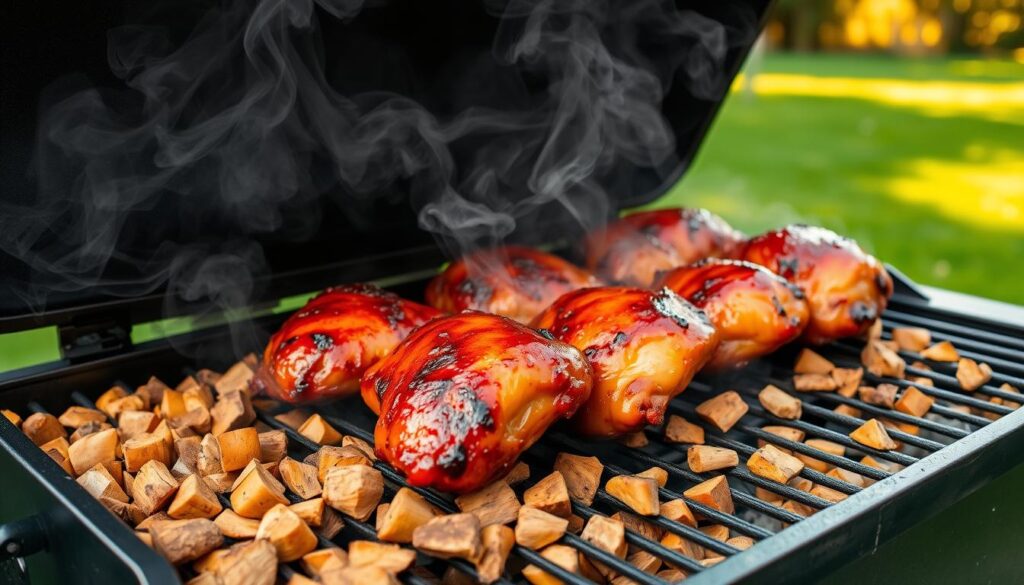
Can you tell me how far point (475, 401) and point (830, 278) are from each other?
136 centimetres

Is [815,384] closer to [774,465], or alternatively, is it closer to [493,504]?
[774,465]

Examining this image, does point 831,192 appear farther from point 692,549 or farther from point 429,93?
point 692,549

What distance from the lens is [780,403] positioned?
7.07 ft

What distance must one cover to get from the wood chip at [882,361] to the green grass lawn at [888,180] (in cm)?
339

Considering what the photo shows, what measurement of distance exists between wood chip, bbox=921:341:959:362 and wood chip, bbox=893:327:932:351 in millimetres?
67

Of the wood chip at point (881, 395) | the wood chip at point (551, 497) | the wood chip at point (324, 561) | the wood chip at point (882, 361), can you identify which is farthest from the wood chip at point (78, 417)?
the wood chip at point (882, 361)

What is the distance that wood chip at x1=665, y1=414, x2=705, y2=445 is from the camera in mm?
2014

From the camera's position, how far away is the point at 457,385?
161 cm

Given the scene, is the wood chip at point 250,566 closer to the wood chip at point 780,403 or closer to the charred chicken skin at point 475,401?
the charred chicken skin at point 475,401

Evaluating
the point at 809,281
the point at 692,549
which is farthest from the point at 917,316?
the point at 692,549

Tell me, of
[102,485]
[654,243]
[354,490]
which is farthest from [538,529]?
[654,243]

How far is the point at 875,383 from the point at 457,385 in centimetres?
131

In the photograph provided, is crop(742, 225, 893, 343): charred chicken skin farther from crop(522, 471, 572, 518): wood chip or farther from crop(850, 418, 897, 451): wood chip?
crop(522, 471, 572, 518): wood chip

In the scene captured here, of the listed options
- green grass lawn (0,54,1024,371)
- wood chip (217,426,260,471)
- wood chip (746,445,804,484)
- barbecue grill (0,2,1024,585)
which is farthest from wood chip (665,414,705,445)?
green grass lawn (0,54,1024,371)
